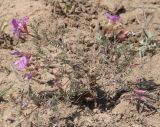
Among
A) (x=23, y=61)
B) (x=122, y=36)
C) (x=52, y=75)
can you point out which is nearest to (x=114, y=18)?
(x=122, y=36)

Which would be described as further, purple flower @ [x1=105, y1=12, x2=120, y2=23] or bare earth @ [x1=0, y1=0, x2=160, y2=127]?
purple flower @ [x1=105, y1=12, x2=120, y2=23]

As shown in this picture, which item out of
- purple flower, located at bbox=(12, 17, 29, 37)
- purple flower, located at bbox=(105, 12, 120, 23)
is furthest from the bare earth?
purple flower, located at bbox=(105, 12, 120, 23)

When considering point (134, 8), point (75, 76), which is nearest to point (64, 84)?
point (75, 76)

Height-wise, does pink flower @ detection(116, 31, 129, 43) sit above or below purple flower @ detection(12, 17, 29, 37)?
below

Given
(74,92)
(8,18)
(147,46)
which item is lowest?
(74,92)

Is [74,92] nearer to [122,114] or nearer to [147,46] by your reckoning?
[122,114]

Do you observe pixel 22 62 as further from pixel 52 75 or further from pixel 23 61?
pixel 52 75

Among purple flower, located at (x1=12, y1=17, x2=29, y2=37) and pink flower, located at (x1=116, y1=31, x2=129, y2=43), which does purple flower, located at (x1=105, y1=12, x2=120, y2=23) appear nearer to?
pink flower, located at (x1=116, y1=31, x2=129, y2=43)

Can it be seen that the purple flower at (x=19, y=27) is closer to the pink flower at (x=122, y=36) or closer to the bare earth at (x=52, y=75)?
the bare earth at (x=52, y=75)
